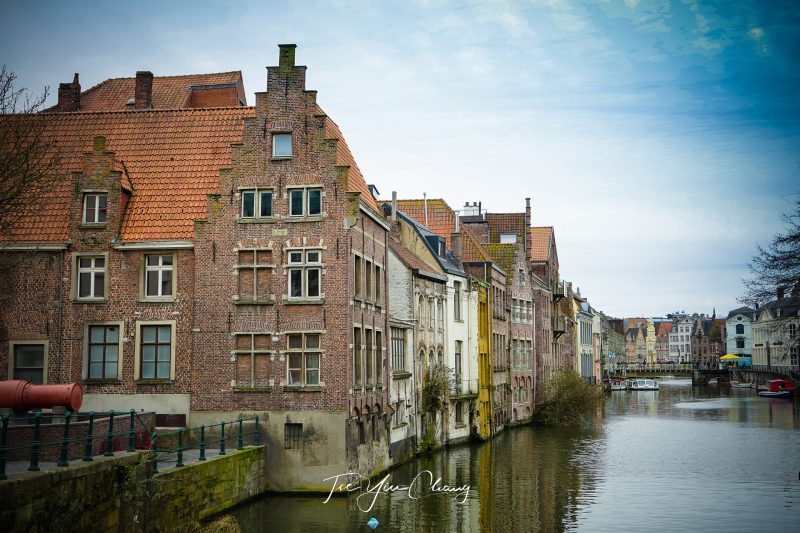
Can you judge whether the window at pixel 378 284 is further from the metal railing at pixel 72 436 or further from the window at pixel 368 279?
the metal railing at pixel 72 436

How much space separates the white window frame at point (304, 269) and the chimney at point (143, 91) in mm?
12333

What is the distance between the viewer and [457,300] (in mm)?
50594

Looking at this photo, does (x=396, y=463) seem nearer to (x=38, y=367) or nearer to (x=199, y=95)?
(x=38, y=367)

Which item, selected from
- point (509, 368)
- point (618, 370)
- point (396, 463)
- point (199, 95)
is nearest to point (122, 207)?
point (199, 95)

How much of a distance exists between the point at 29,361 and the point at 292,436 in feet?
34.4

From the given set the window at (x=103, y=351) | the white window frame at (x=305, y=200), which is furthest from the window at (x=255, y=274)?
the window at (x=103, y=351)

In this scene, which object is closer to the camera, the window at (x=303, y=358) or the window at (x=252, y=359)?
the window at (x=303, y=358)

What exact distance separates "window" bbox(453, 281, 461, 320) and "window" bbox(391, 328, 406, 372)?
819 cm

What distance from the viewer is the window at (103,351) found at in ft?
109

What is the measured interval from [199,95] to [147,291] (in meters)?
13.8

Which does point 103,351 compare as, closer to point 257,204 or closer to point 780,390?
→ point 257,204

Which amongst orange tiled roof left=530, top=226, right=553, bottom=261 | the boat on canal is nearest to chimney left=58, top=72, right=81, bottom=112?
orange tiled roof left=530, top=226, right=553, bottom=261

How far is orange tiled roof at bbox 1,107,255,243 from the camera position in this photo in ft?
111

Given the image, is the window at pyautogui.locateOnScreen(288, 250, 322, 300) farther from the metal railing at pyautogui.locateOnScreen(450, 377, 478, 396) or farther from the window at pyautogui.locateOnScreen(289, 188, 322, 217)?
the metal railing at pyautogui.locateOnScreen(450, 377, 478, 396)
